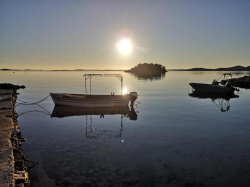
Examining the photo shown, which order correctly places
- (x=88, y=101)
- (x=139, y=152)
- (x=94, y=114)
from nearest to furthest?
(x=139, y=152) → (x=94, y=114) → (x=88, y=101)

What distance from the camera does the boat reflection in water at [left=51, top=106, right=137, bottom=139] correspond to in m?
16.8

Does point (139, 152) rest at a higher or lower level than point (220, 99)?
lower

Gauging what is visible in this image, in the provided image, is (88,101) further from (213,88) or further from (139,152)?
(213,88)

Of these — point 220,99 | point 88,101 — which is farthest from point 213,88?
point 88,101

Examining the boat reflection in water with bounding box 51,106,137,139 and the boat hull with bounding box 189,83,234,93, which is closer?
the boat reflection in water with bounding box 51,106,137,139

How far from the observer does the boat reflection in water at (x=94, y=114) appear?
1681 cm

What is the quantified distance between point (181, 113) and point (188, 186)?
17.3 metres

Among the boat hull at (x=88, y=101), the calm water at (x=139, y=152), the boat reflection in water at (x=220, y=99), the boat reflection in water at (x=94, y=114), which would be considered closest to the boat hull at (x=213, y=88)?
the boat reflection in water at (x=220, y=99)

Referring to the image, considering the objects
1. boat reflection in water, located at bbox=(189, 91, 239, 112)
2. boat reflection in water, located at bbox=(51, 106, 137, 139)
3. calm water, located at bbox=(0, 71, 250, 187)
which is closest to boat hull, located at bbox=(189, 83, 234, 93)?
boat reflection in water, located at bbox=(189, 91, 239, 112)

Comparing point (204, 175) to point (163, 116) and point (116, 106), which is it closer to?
point (163, 116)

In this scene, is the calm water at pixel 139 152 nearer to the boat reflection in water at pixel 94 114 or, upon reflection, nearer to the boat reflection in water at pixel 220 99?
the boat reflection in water at pixel 94 114

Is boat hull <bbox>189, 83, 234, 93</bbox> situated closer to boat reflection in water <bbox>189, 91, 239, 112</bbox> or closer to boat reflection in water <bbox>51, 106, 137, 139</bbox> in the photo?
boat reflection in water <bbox>189, 91, 239, 112</bbox>

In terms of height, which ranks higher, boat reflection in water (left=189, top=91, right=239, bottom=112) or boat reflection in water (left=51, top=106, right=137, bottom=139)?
boat reflection in water (left=189, top=91, right=239, bottom=112)

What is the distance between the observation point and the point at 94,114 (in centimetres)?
2559
